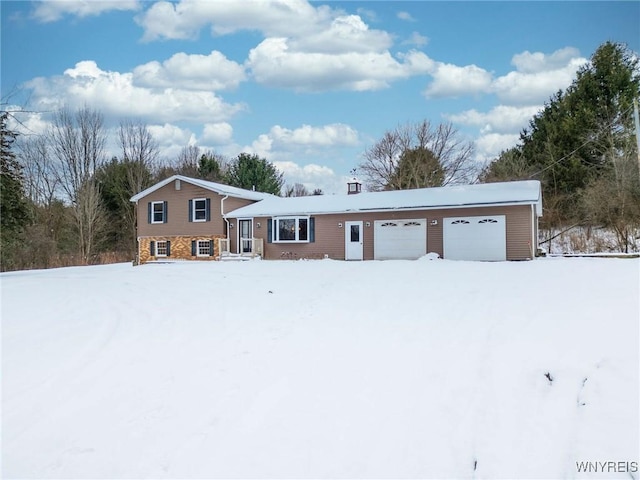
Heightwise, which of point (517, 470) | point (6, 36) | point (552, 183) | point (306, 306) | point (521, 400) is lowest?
point (517, 470)

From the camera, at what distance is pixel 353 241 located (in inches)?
763

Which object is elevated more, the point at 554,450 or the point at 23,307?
the point at 23,307

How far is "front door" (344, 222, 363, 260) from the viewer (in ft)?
63.1

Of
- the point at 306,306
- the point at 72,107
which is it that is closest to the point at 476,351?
the point at 306,306

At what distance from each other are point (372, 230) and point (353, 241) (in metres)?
0.98

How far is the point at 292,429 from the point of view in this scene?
4473 mm

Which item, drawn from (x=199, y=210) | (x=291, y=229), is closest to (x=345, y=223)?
(x=291, y=229)

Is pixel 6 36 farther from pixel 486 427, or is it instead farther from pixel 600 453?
pixel 600 453

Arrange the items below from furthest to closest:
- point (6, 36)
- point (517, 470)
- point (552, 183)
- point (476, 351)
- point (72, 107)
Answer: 1. point (72, 107)
2. point (552, 183)
3. point (6, 36)
4. point (476, 351)
5. point (517, 470)

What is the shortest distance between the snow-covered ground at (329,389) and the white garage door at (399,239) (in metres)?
9.44

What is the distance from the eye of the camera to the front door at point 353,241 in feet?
63.1

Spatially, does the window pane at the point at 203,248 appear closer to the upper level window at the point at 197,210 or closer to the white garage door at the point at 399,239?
the upper level window at the point at 197,210

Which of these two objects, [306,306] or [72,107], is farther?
[72,107]

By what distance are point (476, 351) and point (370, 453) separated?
96.5 inches
